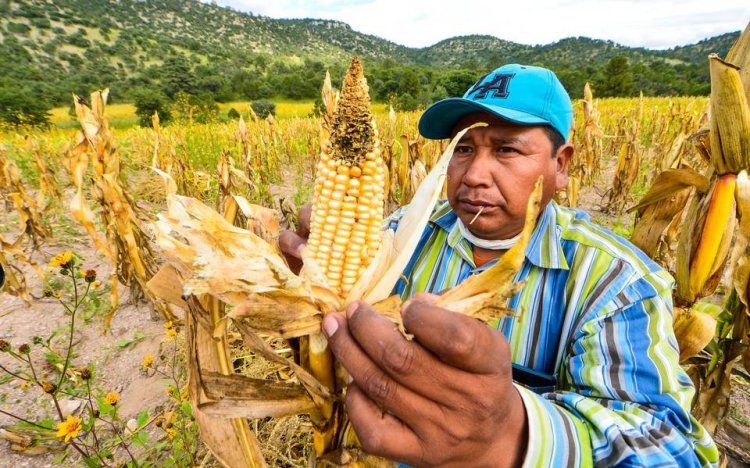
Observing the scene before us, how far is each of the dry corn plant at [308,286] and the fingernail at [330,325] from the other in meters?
0.06

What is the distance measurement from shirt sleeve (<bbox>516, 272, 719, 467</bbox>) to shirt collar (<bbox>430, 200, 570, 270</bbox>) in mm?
268

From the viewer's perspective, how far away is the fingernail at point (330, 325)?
973mm

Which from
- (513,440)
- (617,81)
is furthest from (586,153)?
(617,81)

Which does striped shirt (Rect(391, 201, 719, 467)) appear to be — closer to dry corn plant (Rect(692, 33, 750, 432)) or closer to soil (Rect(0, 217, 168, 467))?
dry corn plant (Rect(692, 33, 750, 432))

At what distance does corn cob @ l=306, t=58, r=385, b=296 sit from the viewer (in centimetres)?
110

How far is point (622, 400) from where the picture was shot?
1.06m

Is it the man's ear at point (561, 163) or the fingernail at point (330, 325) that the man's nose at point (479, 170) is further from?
the fingernail at point (330, 325)

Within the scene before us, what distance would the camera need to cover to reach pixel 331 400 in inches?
43.3

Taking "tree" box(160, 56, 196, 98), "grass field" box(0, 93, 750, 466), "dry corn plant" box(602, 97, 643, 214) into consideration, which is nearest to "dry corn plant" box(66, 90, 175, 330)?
"grass field" box(0, 93, 750, 466)

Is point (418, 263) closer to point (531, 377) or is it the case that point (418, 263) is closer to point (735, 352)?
point (531, 377)

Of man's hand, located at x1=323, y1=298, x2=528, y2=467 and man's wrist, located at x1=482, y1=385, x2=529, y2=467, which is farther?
man's wrist, located at x1=482, y1=385, x2=529, y2=467

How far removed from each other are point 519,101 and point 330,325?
119 centimetres

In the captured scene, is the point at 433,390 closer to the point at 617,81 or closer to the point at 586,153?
the point at 586,153

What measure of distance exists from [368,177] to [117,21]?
126 m
